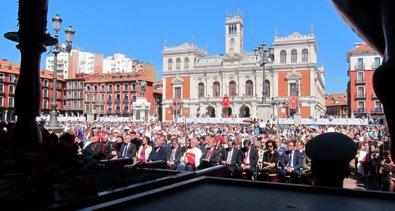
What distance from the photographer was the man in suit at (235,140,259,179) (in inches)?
317

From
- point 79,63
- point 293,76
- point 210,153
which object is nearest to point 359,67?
point 293,76

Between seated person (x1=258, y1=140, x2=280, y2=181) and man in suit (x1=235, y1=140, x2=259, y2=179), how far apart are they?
0.76 ft

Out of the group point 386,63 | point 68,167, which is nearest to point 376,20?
point 386,63

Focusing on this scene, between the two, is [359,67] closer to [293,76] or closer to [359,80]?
[359,80]

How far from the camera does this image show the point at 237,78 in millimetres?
62312

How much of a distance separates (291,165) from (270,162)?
456mm

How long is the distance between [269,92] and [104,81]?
32.7 meters

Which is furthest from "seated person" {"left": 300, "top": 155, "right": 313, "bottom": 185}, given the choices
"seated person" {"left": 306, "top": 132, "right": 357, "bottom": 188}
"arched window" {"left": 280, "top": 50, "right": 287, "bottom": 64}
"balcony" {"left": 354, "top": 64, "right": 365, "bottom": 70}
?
"arched window" {"left": 280, "top": 50, "right": 287, "bottom": 64}

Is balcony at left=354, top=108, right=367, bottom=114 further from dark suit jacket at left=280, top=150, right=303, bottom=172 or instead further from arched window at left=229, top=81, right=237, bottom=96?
dark suit jacket at left=280, top=150, right=303, bottom=172

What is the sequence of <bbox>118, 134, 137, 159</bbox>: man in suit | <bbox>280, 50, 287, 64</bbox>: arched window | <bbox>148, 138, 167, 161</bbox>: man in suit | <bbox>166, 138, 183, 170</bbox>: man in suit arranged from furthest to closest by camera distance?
<bbox>280, 50, 287, 64</bbox>: arched window < <bbox>118, 134, 137, 159</bbox>: man in suit < <bbox>148, 138, 167, 161</bbox>: man in suit < <bbox>166, 138, 183, 170</bbox>: man in suit

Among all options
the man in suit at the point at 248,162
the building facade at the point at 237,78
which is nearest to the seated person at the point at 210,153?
the man in suit at the point at 248,162

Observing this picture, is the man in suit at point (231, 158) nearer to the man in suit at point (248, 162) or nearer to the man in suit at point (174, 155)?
the man in suit at point (248, 162)

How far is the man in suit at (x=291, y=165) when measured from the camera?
7.69m

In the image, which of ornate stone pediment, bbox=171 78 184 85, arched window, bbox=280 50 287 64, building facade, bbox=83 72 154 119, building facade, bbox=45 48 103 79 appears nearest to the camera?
arched window, bbox=280 50 287 64
